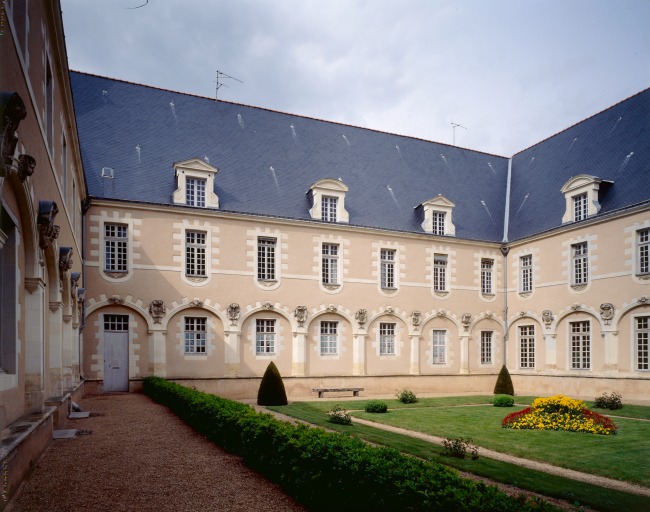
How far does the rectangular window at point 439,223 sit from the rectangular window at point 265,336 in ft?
28.8

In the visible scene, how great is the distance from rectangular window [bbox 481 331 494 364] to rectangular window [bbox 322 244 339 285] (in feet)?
26.3

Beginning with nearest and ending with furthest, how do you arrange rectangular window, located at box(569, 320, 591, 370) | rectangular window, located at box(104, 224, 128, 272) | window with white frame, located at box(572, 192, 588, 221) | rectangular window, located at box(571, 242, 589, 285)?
rectangular window, located at box(104, 224, 128, 272) < rectangular window, located at box(569, 320, 591, 370) < rectangular window, located at box(571, 242, 589, 285) < window with white frame, located at box(572, 192, 588, 221)

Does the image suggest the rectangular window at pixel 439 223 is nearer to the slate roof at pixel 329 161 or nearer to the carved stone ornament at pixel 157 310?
the slate roof at pixel 329 161

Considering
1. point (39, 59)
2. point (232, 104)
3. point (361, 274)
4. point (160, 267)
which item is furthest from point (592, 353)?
point (39, 59)

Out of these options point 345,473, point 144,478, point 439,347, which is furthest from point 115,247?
point 345,473

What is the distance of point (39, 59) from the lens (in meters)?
8.58

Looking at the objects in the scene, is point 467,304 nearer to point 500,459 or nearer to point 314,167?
point 314,167

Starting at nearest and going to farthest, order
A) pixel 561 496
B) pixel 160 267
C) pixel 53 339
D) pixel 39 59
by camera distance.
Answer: pixel 561 496, pixel 39 59, pixel 53 339, pixel 160 267

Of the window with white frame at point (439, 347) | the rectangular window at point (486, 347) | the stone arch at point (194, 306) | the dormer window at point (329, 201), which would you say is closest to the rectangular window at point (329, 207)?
the dormer window at point (329, 201)

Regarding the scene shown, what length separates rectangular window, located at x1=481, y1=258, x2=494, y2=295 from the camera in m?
24.9

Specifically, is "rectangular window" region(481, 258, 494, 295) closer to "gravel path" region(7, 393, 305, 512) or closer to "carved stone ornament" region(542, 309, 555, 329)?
"carved stone ornament" region(542, 309, 555, 329)

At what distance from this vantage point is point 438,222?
24.1 meters

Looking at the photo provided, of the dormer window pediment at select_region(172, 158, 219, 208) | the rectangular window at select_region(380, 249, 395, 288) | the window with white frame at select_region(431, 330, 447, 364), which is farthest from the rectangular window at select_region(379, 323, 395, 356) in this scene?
the dormer window pediment at select_region(172, 158, 219, 208)

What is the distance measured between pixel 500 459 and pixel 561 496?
2.42 metres
